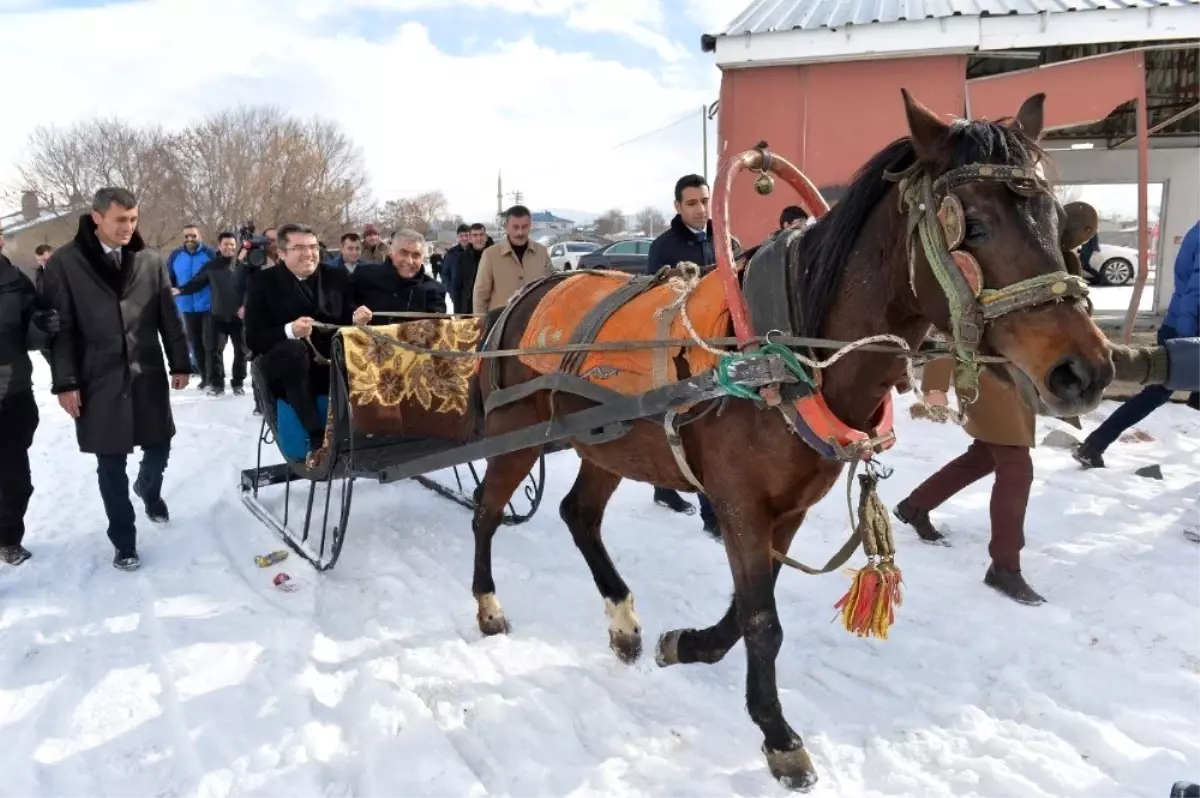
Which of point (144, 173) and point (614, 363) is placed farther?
point (144, 173)

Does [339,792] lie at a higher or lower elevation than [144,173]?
lower

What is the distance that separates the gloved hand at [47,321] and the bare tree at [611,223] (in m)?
67.9

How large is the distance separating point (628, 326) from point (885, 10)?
23.1 feet

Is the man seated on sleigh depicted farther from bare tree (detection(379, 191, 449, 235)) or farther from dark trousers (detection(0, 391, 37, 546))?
bare tree (detection(379, 191, 449, 235))

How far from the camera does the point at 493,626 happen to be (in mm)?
3445

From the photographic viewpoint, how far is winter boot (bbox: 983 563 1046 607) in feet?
11.9

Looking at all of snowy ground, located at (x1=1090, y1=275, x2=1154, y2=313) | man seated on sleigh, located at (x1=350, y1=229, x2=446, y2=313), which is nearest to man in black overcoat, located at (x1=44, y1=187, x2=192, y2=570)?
man seated on sleigh, located at (x1=350, y1=229, x2=446, y2=313)

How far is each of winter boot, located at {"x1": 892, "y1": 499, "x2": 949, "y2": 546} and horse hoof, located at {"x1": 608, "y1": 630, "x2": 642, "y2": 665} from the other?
196cm

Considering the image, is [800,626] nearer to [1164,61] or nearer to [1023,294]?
[1023,294]

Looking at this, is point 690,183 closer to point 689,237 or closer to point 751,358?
point 689,237

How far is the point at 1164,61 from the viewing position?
885 centimetres

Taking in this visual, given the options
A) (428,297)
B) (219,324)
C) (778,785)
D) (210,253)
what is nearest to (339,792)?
(778,785)

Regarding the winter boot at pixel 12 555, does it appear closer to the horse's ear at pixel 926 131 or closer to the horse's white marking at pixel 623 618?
the horse's white marking at pixel 623 618

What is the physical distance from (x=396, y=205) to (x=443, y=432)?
50.0 meters
